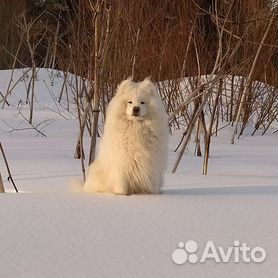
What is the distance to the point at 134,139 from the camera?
382cm

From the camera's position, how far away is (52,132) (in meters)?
10.3

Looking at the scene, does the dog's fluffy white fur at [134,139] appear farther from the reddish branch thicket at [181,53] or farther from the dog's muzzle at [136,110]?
the reddish branch thicket at [181,53]

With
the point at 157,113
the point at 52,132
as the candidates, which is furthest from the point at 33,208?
the point at 52,132

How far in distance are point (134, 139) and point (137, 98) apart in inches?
10.5

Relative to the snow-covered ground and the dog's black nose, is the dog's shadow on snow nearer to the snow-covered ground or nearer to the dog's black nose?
the snow-covered ground

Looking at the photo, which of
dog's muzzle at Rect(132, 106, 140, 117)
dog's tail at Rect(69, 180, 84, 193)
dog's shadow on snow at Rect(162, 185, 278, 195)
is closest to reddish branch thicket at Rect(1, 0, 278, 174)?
dog's shadow on snow at Rect(162, 185, 278, 195)

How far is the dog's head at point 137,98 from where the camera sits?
3.77 m

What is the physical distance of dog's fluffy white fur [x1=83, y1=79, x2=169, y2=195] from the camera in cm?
380

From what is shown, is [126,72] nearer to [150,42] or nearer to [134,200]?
[150,42]

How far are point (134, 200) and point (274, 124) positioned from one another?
8617 millimetres

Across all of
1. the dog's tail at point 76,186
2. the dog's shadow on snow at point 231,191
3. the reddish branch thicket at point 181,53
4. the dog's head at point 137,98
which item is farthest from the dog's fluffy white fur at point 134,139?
the reddish branch thicket at point 181,53

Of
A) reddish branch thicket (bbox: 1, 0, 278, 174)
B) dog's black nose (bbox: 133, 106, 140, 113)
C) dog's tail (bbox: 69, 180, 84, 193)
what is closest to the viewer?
dog's black nose (bbox: 133, 106, 140, 113)

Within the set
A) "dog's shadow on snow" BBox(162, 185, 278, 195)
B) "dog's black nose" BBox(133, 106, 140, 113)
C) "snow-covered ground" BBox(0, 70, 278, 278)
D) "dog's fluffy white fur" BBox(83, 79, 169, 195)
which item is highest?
"dog's black nose" BBox(133, 106, 140, 113)

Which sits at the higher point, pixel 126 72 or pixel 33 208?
pixel 126 72
